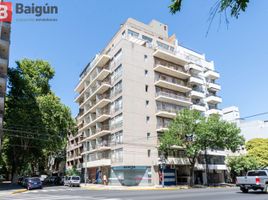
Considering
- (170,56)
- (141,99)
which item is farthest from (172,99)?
(170,56)

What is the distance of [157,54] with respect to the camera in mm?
50531

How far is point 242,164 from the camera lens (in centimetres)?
5016

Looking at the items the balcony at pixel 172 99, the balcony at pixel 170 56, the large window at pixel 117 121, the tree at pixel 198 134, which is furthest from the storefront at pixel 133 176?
the balcony at pixel 170 56

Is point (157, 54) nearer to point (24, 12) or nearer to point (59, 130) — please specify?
point (59, 130)

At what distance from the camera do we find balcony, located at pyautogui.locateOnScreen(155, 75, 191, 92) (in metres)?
48.7

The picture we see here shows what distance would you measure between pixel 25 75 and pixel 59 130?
1068 cm

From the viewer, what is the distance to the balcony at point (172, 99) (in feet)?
157

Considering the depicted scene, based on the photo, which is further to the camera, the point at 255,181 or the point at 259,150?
the point at 259,150

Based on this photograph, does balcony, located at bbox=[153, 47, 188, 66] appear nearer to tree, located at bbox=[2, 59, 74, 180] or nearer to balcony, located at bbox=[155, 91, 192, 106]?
balcony, located at bbox=[155, 91, 192, 106]

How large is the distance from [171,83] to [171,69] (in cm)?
270

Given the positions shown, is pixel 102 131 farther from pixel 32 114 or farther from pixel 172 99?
pixel 172 99

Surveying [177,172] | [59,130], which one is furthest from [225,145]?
[59,130]

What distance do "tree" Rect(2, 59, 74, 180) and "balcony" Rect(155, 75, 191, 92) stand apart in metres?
16.5

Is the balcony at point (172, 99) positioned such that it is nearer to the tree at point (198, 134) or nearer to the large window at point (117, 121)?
the tree at point (198, 134)
